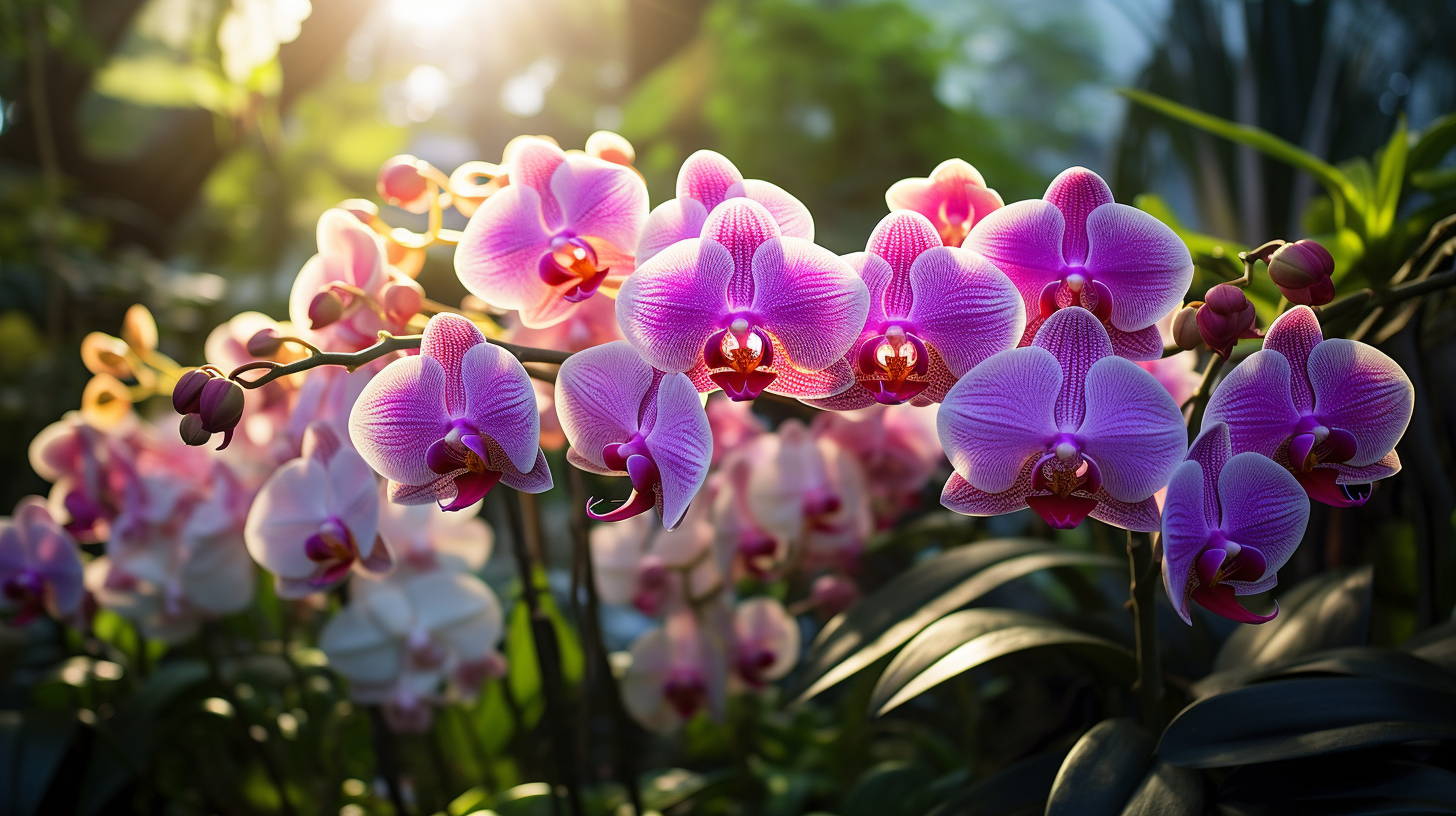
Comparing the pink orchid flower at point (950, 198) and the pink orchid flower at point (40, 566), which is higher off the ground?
the pink orchid flower at point (950, 198)

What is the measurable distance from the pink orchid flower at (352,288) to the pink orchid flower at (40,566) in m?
0.39

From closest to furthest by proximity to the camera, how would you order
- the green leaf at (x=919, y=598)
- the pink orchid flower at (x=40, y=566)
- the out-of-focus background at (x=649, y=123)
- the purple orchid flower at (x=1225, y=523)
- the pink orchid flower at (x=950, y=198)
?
1. the purple orchid flower at (x=1225, y=523)
2. the pink orchid flower at (x=950, y=198)
3. the green leaf at (x=919, y=598)
4. the pink orchid flower at (x=40, y=566)
5. the out-of-focus background at (x=649, y=123)

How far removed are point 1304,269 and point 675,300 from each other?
0.26m

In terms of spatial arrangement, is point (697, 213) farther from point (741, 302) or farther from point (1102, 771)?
point (1102, 771)

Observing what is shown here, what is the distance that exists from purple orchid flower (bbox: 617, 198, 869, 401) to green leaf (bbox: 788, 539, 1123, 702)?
0.23 m

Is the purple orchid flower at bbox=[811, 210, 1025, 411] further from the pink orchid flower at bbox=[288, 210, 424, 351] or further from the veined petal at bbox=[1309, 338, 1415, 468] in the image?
the pink orchid flower at bbox=[288, 210, 424, 351]

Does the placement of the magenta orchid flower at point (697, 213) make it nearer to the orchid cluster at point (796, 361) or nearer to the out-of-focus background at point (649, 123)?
Answer: the orchid cluster at point (796, 361)

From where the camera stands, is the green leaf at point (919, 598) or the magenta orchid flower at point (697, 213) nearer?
the magenta orchid flower at point (697, 213)

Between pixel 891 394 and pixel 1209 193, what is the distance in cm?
205

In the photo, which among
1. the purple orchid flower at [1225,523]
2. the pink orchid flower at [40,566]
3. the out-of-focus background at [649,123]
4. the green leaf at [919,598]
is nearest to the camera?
the purple orchid flower at [1225,523]

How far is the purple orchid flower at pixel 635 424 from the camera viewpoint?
13.7 inches

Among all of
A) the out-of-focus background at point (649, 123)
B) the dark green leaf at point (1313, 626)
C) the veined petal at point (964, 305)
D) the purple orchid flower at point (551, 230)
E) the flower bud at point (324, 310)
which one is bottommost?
the dark green leaf at point (1313, 626)

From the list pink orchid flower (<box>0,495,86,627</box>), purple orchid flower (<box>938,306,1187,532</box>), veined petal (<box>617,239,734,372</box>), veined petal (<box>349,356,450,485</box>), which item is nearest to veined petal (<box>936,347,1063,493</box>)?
purple orchid flower (<box>938,306,1187,532</box>)

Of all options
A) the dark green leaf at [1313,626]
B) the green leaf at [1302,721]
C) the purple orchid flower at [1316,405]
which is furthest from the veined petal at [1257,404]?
the dark green leaf at [1313,626]
